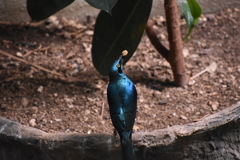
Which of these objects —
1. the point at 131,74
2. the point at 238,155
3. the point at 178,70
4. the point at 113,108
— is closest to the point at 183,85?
the point at 178,70

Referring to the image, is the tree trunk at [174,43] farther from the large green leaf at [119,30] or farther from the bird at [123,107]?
the bird at [123,107]

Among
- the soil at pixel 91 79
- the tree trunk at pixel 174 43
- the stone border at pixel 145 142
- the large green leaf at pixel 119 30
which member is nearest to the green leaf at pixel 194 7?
the tree trunk at pixel 174 43

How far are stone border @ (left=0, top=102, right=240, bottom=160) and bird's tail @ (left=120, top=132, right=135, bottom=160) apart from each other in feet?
0.52

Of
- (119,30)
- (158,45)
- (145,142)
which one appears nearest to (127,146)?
(145,142)

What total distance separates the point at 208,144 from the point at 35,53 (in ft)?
6.49

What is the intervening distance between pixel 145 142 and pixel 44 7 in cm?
114

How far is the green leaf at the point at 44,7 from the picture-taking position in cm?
332

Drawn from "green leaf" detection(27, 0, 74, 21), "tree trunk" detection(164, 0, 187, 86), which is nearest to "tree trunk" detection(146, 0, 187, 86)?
"tree trunk" detection(164, 0, 187, 86)

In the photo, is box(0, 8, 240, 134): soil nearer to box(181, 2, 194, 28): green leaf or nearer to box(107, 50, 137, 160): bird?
box(181, 2, 194, 28): green leaf

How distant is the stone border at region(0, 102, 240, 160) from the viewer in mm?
2957

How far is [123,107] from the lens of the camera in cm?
281

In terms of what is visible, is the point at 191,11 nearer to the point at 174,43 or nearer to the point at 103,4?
the point at 174,43

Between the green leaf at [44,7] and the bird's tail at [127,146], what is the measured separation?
40.9 inches

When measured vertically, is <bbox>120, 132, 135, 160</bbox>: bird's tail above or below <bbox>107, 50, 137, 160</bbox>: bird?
below
